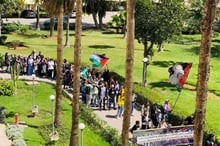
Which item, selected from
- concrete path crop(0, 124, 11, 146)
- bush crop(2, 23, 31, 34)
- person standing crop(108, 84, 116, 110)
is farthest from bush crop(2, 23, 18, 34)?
concrete path crop(0, 124, 11, 146)

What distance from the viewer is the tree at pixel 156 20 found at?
32250 mm

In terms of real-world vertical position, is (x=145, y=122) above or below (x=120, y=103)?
below

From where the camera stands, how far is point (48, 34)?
54312mm

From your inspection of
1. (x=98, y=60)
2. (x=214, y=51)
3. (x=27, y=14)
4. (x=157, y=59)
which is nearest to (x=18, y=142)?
(x=98, y=60)

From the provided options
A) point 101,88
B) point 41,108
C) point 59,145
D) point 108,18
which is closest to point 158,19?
point 101,88

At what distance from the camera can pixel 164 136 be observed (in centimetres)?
2106

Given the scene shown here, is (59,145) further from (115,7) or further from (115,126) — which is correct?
(115,7)

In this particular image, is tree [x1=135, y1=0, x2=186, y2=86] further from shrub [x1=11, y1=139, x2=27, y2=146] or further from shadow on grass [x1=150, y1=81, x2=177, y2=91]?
shrub [x1=11, y1=139, x2=27, y2=146]

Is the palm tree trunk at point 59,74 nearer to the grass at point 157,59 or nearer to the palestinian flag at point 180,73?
the palestinian flag at point 180,73

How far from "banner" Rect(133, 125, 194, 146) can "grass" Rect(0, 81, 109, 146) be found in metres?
2.31

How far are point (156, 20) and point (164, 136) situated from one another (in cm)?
1258

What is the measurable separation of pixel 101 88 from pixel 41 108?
124 inches

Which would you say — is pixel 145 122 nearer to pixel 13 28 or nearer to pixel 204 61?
pixel 204 61

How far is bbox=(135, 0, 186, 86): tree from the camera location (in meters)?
32.2
